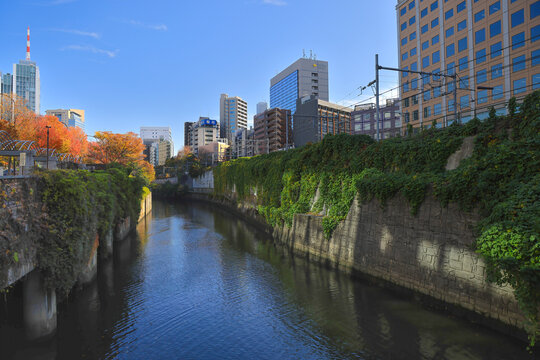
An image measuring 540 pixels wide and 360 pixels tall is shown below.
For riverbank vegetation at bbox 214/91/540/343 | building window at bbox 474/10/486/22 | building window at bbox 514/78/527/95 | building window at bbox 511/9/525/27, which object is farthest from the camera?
building window at bbox 474/10/486/22

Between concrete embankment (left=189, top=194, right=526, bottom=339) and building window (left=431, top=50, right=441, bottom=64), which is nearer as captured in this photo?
concrete embankment (left=189, top=194, right=526, bottom=339)

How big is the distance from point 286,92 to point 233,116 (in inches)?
1257

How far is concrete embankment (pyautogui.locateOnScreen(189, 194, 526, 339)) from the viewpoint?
11594 mm

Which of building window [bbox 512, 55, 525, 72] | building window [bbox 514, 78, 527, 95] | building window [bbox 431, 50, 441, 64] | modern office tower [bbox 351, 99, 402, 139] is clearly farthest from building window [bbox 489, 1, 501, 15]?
modern office tower [bbox 351, 99, 402, 139]

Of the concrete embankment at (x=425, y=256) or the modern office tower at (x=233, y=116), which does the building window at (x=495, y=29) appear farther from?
the modern office tower at (x=233, y=116)

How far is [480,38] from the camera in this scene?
141ft

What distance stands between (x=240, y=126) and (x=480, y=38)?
141186 mm

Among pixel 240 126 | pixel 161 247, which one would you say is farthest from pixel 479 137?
pixel 240 126

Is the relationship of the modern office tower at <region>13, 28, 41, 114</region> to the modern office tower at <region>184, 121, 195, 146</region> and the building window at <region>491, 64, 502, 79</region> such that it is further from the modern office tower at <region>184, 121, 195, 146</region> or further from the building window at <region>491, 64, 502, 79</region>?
the building window at <region>491, 64, 502, 79</region>

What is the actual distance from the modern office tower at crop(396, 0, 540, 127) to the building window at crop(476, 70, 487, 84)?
4.0 inches

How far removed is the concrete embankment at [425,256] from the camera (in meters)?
11.6

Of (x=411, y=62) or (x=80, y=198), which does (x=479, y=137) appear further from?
(x=411, y=62)

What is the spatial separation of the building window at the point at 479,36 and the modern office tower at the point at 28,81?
703 ft

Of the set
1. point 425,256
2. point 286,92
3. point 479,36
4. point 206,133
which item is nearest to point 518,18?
point 479,36
